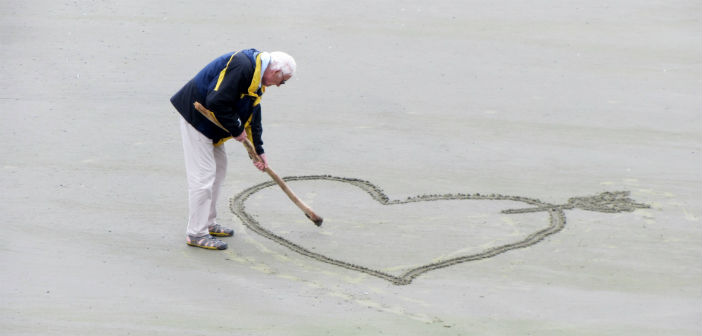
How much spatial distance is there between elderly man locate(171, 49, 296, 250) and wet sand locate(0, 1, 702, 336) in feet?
1.08

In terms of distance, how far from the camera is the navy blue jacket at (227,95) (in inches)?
252

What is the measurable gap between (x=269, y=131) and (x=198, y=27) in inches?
108

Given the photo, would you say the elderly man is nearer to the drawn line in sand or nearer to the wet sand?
the wet sand

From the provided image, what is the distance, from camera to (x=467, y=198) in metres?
7.91

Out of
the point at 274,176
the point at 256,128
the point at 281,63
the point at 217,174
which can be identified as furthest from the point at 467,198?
the point at 281,63

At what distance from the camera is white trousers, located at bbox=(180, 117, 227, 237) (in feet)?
22.1

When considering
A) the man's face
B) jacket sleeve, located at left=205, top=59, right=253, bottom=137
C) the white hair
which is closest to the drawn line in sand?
jacket sleeve, located at left=205, top=59, right=253, bottom=137

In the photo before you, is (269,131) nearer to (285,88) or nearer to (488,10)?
(285,88)

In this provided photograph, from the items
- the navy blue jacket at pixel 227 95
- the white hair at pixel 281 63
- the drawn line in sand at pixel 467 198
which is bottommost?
the drawn line in sand at pixel 467 198

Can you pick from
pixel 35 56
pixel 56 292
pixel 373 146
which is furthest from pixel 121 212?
pixel 35 56

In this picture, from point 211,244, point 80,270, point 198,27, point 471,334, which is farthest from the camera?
point 198,27

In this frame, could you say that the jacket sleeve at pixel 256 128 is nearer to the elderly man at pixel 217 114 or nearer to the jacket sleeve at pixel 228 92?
the elderly man at pixel 217 114

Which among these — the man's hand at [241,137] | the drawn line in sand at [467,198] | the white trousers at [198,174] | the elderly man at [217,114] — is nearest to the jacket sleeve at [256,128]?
the elderly man at [217,114]

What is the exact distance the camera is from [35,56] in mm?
10430
